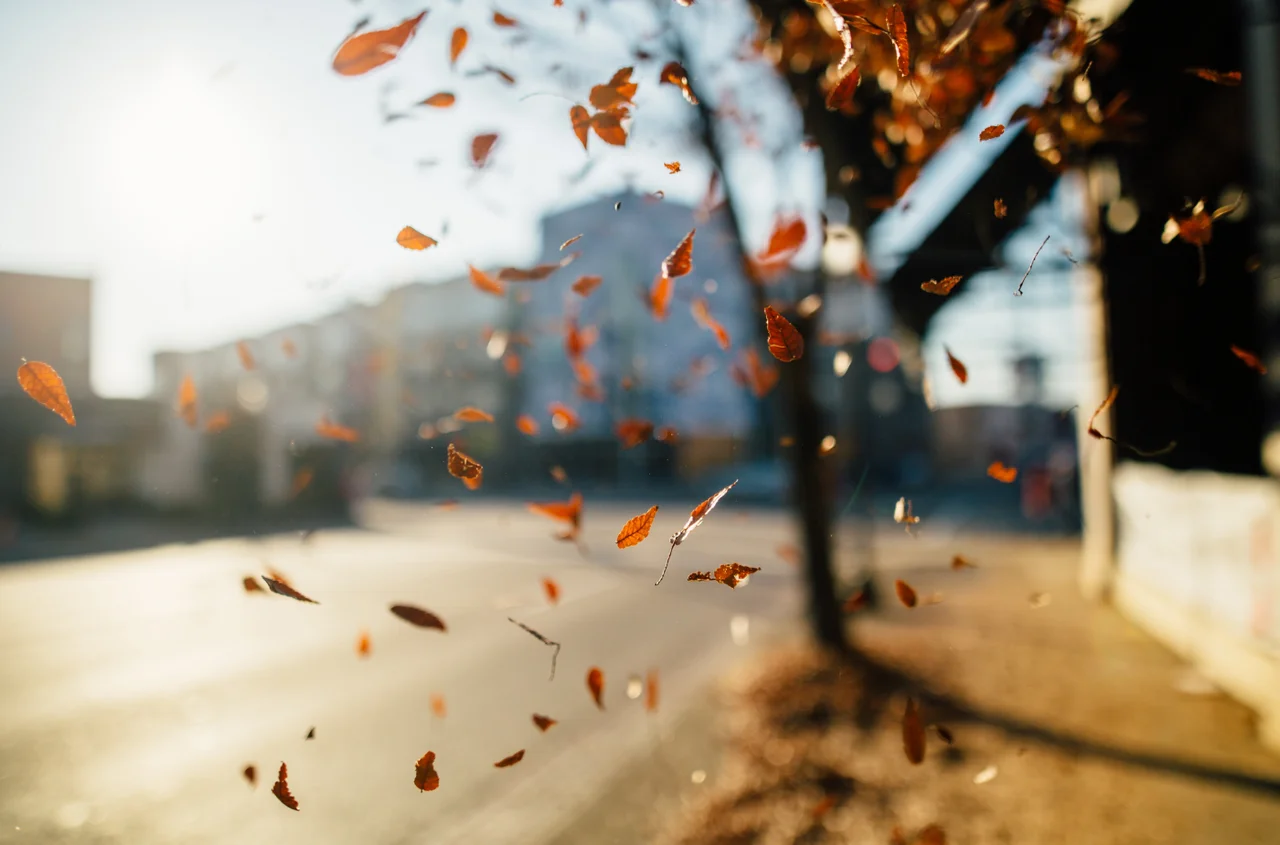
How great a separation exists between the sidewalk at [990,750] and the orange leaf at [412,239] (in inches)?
116

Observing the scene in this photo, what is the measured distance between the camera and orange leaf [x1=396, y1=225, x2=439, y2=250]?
7.76 feet

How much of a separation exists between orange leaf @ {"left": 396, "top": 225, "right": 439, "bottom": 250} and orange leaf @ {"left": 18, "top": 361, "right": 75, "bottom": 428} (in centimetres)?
108

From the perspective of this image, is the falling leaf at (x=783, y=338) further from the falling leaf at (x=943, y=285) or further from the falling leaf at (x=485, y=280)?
the falling leaf at (x=485, y=280)

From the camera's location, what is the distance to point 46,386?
7.14 ft

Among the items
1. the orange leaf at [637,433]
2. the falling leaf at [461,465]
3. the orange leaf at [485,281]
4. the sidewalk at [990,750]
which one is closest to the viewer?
the falling leaf at [461,465]

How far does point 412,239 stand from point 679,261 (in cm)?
89

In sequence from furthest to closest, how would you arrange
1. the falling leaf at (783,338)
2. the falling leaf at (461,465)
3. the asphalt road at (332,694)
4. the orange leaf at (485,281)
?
the asphalt road at (332,694), the orange leaf at (485,281), the falling leaf at (461,465), the falling leaf at (783,338)

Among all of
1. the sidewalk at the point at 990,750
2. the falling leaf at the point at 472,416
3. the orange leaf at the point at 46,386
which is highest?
the orange leaf at the point at 46,386

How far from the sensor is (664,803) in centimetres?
415

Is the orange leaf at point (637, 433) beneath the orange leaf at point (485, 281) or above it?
beneath

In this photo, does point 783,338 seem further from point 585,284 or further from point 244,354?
point 244,354

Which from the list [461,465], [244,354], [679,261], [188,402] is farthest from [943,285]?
[188,402]

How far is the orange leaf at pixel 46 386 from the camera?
2.15 metres

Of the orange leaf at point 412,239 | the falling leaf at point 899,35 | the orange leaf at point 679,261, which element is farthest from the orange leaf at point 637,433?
the falling leaf at point 899,35
